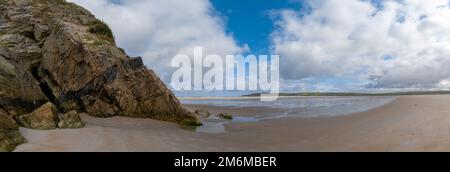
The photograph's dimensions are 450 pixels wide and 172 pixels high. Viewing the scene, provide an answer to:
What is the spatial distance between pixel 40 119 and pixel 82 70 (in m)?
5.06

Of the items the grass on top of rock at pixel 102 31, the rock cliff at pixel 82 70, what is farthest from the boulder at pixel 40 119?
the grass on top of rock at pixel 102 31

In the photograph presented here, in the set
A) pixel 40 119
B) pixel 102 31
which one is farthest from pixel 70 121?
pixel 102 31

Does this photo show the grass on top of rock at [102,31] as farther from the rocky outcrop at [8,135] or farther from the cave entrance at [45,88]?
the rocky outcrop at [8,135]

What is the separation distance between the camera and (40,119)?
1148 cm

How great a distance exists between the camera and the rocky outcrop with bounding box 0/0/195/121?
15.8m

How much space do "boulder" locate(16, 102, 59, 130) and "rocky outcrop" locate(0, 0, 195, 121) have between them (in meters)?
3.89

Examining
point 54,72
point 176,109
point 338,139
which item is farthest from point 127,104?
point 338,139

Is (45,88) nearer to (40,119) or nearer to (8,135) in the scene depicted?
(40,119)

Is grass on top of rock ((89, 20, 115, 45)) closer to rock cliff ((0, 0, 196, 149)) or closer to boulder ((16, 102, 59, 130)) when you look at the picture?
rock cliff ((0, 0, 196, 149))

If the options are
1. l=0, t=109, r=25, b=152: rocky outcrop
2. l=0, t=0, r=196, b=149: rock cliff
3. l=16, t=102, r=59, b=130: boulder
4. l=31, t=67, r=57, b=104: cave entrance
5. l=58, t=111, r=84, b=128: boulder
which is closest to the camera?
l=0, t=109, r=25, b=152: rocky outcrop

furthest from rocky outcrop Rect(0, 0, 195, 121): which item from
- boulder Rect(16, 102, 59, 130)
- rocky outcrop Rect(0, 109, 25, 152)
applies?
rocky outcrop Rect(0, 109, 25, 152)
